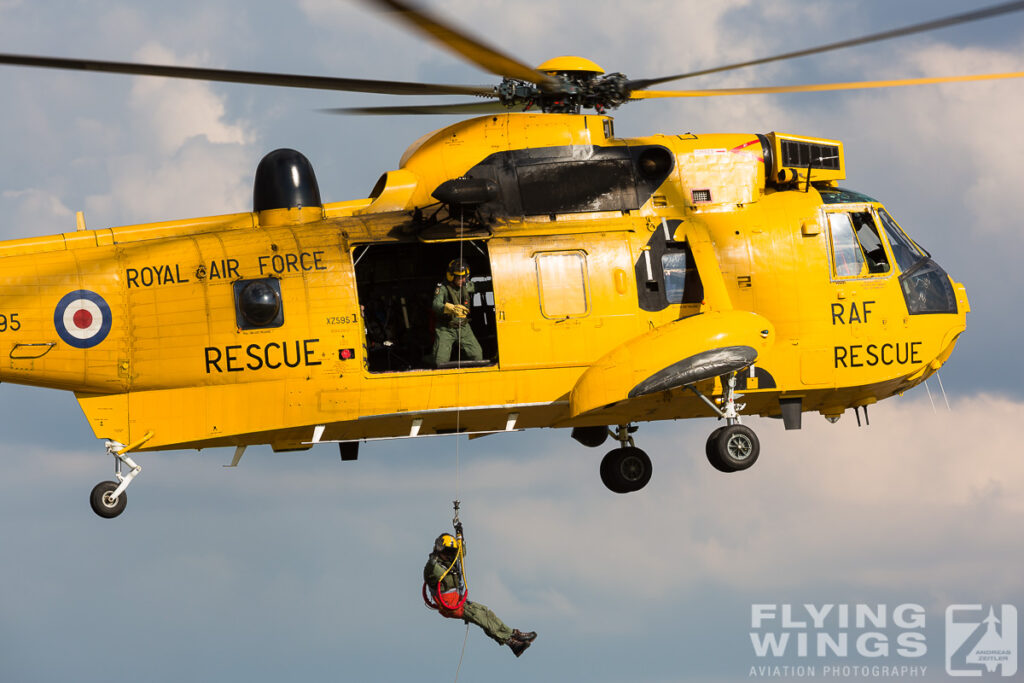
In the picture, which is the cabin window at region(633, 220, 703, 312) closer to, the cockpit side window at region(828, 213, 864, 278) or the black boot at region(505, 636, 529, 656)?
the cockpit side window at region(828, 213, 864, 278)

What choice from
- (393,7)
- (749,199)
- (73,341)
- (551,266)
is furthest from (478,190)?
(393,7)

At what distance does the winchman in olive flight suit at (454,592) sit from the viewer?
56.3 feet

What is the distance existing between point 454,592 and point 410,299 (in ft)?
12.9

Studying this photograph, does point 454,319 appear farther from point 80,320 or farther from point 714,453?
point 80,320

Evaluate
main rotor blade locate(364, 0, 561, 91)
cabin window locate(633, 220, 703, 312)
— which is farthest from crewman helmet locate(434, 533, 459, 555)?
main rotor blade locate(364, 0, 561, 91)

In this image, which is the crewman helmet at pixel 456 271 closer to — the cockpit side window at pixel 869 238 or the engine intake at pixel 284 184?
the engine intake at pixel 284 184

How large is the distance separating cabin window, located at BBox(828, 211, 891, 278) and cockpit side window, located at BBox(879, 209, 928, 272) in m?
Answer: 0.18

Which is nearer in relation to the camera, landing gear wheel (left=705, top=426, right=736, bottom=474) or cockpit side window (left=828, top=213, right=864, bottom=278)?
landing gear wheel (left=705, top=426, right=736, bottom=474)

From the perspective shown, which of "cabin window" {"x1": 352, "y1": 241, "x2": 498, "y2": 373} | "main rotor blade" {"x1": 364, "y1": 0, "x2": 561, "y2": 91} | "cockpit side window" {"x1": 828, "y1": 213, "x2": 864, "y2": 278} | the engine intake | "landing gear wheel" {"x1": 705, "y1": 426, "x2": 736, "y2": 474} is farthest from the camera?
"cockpit side window" {"x1": 828, "y1": 213, "x2": 864, "y2": 278}

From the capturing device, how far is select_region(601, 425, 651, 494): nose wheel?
20.4m

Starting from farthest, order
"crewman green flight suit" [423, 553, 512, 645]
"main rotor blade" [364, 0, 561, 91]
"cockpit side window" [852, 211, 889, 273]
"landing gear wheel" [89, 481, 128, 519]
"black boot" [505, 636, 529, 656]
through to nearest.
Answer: "cockpit side window" [852, 211, 889, 273] → "black boot" [505, 636, 529, 656] → "crewman green flight suit" [423, 553, 512, 645] → "landing gear wheel" [89, 481, 128, 519] → "main rotor blade" [364, 0, 561, 91]

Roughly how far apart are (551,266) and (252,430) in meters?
4.16

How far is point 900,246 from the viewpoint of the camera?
62.0 feet

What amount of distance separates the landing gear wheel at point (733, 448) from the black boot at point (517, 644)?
332 centimetres
